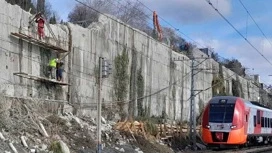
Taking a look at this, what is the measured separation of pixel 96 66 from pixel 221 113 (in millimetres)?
8429

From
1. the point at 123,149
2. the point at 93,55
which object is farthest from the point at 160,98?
the point at 123,149

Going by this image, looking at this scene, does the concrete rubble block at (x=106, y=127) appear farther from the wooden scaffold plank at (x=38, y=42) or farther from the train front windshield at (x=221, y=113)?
the train front windshield at (x=221, y=113)

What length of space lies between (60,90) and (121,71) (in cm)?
671

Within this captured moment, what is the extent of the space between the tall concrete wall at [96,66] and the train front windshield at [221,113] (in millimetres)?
5031

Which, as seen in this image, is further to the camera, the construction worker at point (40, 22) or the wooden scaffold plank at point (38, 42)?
the construction worker at point (40, 22)

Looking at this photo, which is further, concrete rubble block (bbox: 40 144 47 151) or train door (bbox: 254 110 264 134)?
train door (bbox: 254 110 264 134)

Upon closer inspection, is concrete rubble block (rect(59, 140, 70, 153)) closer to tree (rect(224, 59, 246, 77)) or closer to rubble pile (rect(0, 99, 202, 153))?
rubble pile (rect(0, 99, 202, 153))

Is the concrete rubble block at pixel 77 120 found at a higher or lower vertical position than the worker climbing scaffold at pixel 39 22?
lower

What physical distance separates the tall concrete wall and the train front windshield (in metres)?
5.03

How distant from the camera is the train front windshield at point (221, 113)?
1133 inches

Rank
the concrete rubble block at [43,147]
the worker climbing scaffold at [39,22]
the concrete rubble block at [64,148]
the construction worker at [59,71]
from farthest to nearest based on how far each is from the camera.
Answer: the construction worker at [59,71], the worker climbing scaffold at [39,22], the concrete rubble block at [64,148], the concrete rubble block at [43,147]

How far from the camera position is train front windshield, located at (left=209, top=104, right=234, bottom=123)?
94.4ft

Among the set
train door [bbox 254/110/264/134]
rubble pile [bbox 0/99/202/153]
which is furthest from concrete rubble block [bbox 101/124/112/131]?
train door [bbox 254/110/264/134]

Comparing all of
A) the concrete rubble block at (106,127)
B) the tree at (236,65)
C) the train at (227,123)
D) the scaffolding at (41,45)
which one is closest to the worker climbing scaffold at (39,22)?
the scaffolding at (41,45)
